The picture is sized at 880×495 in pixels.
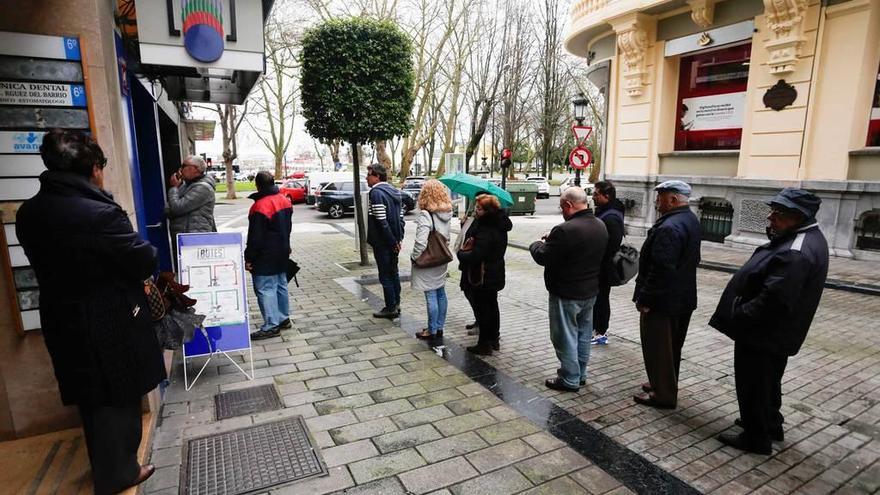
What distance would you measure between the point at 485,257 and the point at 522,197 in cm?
1613

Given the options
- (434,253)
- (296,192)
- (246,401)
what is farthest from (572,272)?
(296,192)

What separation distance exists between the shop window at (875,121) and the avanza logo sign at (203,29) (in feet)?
36.9

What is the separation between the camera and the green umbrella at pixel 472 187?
5.00 metres

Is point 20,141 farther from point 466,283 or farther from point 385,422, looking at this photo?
point 466,283

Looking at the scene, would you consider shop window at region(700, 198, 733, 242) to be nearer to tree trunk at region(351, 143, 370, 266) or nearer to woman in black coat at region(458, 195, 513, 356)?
tree trunk at region(351, 143, 370, 266)

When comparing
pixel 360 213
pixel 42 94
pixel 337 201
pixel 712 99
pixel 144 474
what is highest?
pixel 712 99

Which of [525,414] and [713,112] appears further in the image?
[713,112]

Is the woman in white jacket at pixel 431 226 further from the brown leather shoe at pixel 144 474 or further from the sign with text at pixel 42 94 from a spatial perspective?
the sign with text at pixel 42 94

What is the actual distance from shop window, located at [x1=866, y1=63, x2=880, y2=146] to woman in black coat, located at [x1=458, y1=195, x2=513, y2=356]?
8926 mm

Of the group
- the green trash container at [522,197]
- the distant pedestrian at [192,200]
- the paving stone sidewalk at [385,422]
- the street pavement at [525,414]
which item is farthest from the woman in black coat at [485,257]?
the green trash container at [522,197]

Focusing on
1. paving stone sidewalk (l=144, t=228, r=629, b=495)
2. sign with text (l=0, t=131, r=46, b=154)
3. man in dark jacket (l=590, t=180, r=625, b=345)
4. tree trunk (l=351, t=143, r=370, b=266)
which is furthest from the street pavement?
tree trunk (l=351, t=143, r=370, b=266)

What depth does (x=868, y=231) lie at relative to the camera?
938cm

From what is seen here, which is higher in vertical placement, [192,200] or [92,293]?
[192,200]

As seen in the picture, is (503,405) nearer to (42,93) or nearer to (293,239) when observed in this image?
(42,93)
